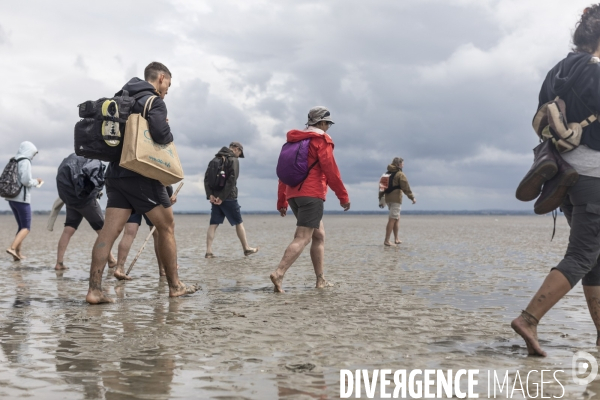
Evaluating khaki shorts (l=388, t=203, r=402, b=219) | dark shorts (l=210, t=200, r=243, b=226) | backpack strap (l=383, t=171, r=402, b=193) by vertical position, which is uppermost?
backpack strap (l=383, t=171, r=402, b=193)

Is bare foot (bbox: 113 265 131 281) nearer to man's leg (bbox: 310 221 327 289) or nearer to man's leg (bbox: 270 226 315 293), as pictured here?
man's leg (bbox: 270 226 315 293)

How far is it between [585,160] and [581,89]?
490 millimetres

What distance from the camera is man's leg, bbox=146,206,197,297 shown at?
20.9 ft

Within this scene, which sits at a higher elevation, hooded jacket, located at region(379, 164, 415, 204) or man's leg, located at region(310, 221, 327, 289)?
hooded jacket, located at region(379, 164, 415, 204)

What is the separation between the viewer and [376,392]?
3439mm

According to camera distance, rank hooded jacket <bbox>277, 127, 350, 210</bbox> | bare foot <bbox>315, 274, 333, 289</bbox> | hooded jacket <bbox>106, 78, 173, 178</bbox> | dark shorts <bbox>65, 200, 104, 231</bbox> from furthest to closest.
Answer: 1. dark shorts <bbox>65, 200, 104, 231</bbox>
2. bare foot <bbox>315, 274, 333, 289</bbox>
3. hooded jacket <bbox>277, 127, 350, 210</bbox>
4. hooded jacket <bbox>106, 78, 173, 178</bbox>

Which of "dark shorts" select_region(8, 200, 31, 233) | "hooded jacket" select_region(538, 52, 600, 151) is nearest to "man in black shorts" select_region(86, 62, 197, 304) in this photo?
"hooded jacket" select_region(538, 52, 600, 151)

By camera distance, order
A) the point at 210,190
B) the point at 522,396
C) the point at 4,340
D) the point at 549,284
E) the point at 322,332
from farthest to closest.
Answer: the point at 210,190, the point at 322,332, the point at 4,340, the point at 549,284, the point at 522,396

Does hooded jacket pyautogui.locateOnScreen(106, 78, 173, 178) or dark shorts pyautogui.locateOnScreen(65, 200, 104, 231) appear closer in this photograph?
hooded jacket pyautogui.locateOnScreen(106, 78, 173, 178)

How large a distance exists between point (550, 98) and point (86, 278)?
263 inches

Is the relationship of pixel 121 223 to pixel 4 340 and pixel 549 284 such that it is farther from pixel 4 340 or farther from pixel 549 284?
pixel 549 284

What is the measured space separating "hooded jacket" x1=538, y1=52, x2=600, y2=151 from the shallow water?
154 cm

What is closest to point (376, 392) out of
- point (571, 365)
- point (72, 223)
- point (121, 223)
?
point (571, 365)

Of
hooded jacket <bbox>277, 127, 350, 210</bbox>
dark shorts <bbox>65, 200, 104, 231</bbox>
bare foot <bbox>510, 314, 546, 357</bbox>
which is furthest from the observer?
dark shorts <bbox>65, 200, 104, 231</bbox>
